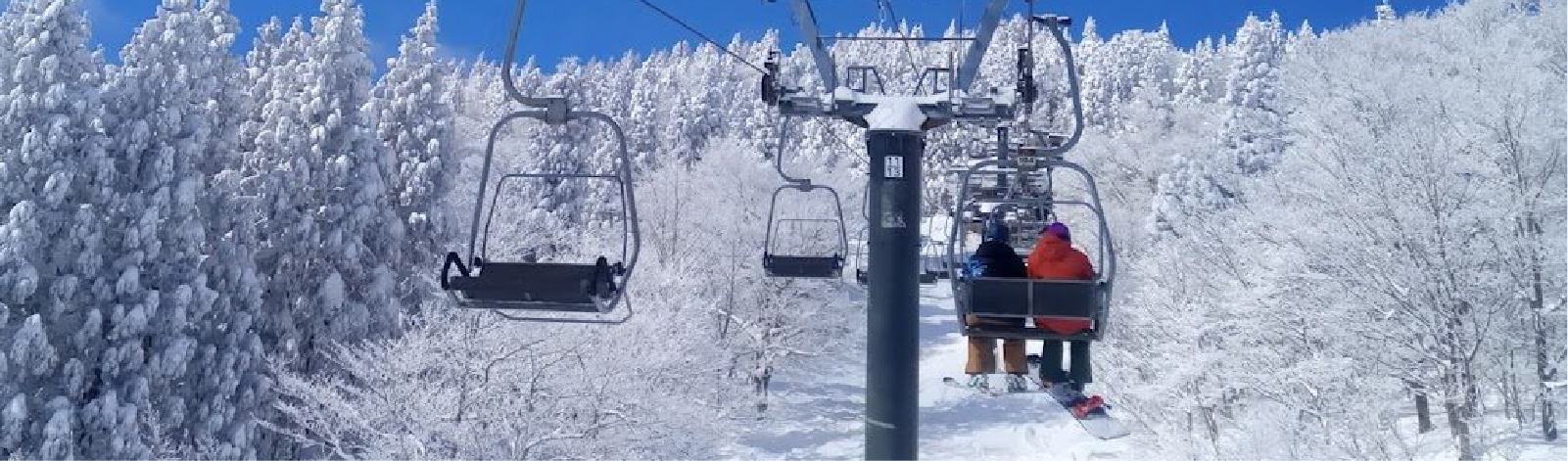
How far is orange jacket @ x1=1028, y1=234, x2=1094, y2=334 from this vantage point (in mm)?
6914

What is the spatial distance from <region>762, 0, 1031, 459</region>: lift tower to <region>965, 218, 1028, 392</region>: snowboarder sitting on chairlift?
46 cm

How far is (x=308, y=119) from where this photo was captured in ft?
73.6

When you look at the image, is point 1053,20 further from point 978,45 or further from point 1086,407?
point 1086,407

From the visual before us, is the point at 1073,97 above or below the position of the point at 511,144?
below

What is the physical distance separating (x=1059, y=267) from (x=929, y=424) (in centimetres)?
2541

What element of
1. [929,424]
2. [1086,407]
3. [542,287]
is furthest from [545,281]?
[929,424]

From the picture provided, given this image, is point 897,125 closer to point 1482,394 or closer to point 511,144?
point 1482,394

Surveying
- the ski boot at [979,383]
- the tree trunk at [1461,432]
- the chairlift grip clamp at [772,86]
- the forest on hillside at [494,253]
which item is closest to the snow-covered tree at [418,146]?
the forest on hillside at [494,253]

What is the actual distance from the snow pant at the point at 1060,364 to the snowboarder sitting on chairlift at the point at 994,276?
0.50 ft

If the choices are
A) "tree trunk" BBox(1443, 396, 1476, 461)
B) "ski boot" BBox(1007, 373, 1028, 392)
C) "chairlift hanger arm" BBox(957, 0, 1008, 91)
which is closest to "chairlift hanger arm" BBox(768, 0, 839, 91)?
"chairlift hanger arm" BBox(957, 0, 1008, 91)

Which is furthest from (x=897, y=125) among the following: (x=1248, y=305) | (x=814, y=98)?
(x=1248, y=305)

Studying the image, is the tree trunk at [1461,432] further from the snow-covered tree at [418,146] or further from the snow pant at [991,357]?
the snow-covered tree at [418,146]

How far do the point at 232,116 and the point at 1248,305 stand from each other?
21.8 m

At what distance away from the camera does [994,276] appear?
7.05m
